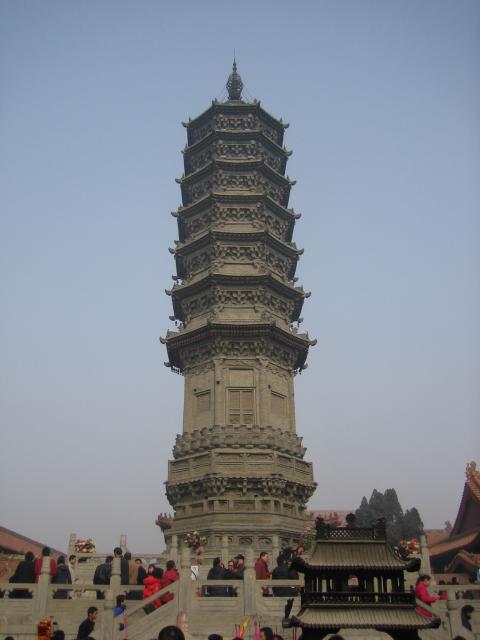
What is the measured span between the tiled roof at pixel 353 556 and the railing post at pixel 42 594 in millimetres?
5976

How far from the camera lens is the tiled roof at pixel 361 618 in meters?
8.99

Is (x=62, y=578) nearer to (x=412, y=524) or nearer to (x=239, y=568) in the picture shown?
(x=239, y=568)

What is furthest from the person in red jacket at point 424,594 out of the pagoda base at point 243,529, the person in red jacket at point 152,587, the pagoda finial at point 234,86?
the pagoda finial at point 234,86

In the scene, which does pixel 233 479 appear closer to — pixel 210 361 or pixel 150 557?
pixel 210 361

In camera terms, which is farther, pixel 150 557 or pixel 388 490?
pixel 388 490

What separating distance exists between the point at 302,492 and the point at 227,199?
42.6 ft

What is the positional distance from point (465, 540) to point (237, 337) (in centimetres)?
1130

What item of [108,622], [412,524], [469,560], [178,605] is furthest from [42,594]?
[412,524]

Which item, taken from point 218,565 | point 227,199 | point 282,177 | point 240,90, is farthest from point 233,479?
point 240,90

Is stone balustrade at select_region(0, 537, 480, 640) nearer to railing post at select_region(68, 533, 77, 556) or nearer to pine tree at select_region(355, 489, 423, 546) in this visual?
railing post at select_region(68, 533, 77, 556)

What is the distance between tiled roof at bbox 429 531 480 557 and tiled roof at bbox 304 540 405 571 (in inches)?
566

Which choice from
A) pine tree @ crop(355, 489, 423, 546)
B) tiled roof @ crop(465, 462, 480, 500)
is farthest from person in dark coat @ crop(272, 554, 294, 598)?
pine tree @ crop(355, 489, 423, 546)

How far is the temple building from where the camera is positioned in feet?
71.0

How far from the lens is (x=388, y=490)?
52.8 m
